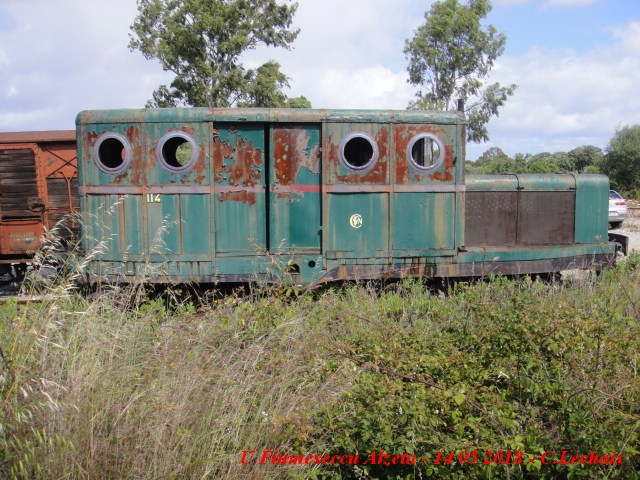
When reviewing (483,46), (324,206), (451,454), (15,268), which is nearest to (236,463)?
(451,454)

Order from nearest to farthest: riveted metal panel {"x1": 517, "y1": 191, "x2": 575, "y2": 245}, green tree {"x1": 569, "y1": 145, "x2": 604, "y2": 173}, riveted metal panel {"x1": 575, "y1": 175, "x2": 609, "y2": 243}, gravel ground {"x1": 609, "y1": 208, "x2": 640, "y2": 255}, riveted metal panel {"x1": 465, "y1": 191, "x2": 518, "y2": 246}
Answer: riveted metal panel {"x1": 465, "y1": 191, "x2": 518, "y2": 246}
riveted metal panel {"x1": 517, "y1": 191, "x2": 575, "y2": 245}
riveted metal panel {"x1": 575, "y1": 175, "x2": 609, "y2": 243}
gravel ground {"x1": 609, "y1": 208, "x2": 640, "y2": 255}
green tree {"x1": 569, "y1": 145, "x2": 604, "y2": 173}

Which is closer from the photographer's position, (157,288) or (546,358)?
(546,358)

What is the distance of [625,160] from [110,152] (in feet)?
155

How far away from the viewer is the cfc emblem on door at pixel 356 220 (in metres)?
7.29

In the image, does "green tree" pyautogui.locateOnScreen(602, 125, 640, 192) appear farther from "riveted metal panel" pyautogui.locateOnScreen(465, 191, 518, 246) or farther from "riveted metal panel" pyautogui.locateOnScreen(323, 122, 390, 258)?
"riveted metal panel" pyautogui.locateOnScreen(323, 122, 390, 258)

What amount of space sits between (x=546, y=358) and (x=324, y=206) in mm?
3639

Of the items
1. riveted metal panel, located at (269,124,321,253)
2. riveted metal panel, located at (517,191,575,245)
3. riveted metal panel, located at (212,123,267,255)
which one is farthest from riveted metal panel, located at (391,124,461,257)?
riveted metal panel, located at (212,123,267,255)

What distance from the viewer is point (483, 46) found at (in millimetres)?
32594

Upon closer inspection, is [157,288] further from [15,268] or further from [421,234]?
[15,268]

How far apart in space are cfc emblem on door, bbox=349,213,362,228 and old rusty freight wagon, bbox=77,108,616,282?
2 cm

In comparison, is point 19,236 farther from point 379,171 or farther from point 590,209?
point 590,209

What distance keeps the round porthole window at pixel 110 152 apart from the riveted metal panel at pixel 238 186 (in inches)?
43.8

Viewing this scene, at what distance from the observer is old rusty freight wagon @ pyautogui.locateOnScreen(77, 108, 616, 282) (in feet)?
23.2

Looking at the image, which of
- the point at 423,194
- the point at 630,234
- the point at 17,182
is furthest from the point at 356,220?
the point at 630,234
